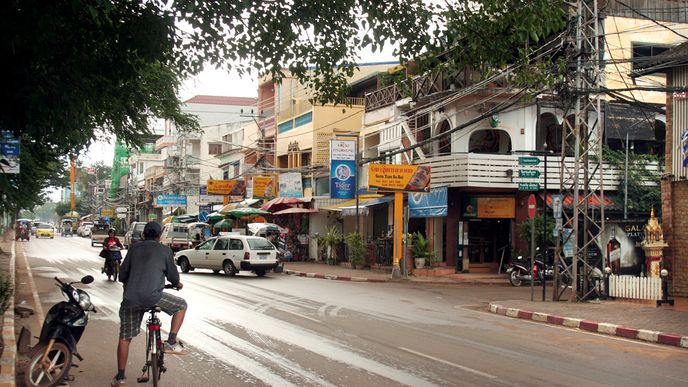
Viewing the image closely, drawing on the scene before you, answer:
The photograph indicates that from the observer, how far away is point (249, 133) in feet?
187

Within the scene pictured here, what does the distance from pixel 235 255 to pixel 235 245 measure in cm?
45

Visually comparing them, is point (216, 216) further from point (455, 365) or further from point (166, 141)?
point (166, 141)

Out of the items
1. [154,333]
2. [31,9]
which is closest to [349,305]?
[154,333]

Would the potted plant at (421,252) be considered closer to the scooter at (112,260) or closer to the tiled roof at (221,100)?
the scooter at (112,260)

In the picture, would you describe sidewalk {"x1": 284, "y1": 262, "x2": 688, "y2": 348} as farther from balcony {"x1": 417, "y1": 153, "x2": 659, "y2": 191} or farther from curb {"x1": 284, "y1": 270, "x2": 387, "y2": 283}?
balcony {"x1": 417, "y1": 153, "x2": 659, "y2": 191}

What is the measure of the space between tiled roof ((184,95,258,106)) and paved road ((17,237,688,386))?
70.2 meters

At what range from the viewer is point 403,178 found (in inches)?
1088

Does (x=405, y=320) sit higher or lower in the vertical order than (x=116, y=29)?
lower

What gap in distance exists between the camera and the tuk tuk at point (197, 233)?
146ft

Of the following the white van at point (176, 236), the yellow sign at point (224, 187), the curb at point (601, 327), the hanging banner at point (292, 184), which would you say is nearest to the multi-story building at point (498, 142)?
the hanging banner at point (292, 184)

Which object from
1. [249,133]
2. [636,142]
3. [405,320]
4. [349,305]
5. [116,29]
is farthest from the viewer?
[249,133]

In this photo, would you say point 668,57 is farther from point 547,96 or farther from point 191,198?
point 191,198

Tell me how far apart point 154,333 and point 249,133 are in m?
50.4

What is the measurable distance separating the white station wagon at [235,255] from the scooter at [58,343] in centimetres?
1889
